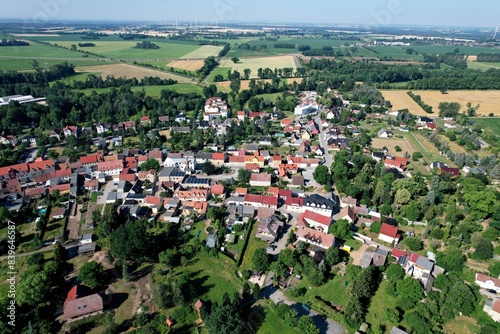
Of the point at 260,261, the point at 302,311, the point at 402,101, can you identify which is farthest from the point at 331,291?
the point at 402,101

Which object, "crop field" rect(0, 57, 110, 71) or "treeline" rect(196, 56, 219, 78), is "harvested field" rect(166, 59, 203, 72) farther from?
"crop field" rect(0, 57, 110, 71)

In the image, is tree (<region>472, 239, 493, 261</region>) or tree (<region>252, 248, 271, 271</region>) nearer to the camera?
tree (<region>252, 248, 271, 271</region>)

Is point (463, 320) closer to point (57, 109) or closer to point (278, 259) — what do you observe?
point (278, 259)

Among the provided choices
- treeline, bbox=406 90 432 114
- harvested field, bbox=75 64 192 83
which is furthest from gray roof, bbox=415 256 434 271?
harvested field, bbox=75 64 192 83

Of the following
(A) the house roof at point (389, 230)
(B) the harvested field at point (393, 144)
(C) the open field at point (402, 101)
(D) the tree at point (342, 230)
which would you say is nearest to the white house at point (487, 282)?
(A) the house roof at point (389, 230)

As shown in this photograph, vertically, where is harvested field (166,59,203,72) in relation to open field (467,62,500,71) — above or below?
above

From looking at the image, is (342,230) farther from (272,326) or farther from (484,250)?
(484,250)
